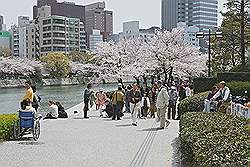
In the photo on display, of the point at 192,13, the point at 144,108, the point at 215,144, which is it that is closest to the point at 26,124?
the point at 215,144

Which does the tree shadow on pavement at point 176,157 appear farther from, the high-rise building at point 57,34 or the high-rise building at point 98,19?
the high-rise building at point 98,19

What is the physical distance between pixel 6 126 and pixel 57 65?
69681 millimetres

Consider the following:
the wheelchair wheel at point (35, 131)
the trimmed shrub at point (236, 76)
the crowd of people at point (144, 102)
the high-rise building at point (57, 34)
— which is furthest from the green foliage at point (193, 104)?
the high-rise building at point (57, 34)

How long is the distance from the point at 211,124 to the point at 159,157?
4.07 feet

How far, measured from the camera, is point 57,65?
261 ft

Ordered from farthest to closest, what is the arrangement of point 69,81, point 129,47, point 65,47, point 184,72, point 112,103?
1. point 65,47
2. point 69,81
3. point 129,47
4. point 184,72
5. point 112,103

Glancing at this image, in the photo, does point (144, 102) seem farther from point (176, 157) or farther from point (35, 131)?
point (176, 157)

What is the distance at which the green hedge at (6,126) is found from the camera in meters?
10.6

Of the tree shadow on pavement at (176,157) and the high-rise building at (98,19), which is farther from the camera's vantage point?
the high-rise building at (98,19)

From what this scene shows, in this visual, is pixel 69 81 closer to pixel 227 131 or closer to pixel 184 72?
pixel 184 72

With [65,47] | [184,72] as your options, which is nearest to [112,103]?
[184,72]

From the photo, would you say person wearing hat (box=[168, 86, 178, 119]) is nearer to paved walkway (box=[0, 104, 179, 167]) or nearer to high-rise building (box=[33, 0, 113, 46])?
paved walkway (box=[0, 104, 179, 167])

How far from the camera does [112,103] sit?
17469mm

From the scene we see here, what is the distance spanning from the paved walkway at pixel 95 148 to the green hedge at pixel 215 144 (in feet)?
2.92
